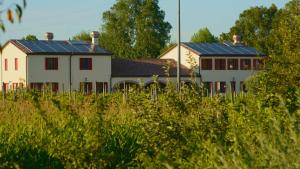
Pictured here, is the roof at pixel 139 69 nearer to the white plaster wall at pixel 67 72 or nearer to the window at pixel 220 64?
the white plaster wall at pixel 67 72

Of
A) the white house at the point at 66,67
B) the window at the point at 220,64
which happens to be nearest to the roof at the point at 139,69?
the white house at the point at 66,67

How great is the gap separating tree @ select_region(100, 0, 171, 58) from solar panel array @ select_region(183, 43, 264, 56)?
67.8ft

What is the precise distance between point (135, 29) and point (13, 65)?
99.9ft

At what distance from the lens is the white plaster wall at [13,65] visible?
179 ft

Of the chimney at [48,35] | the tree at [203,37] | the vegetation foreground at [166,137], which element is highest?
the tree at [203,37]

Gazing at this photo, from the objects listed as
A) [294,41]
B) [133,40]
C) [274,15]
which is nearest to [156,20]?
[133,40]

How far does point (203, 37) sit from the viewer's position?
101m

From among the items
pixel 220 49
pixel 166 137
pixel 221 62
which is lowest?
pixel 166 137

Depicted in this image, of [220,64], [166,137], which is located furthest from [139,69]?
[166,137]

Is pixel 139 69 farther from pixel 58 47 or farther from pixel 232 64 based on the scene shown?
pixel 232 64

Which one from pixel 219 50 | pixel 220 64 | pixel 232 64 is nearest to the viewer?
pixel 220 64

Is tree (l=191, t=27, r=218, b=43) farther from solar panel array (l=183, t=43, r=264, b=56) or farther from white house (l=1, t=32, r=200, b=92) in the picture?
white house (l=1, t=32, r=200, b=92)

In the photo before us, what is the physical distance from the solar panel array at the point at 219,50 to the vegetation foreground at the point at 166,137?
46297 mm

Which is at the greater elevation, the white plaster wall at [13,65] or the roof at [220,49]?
the roof at [220,49]
